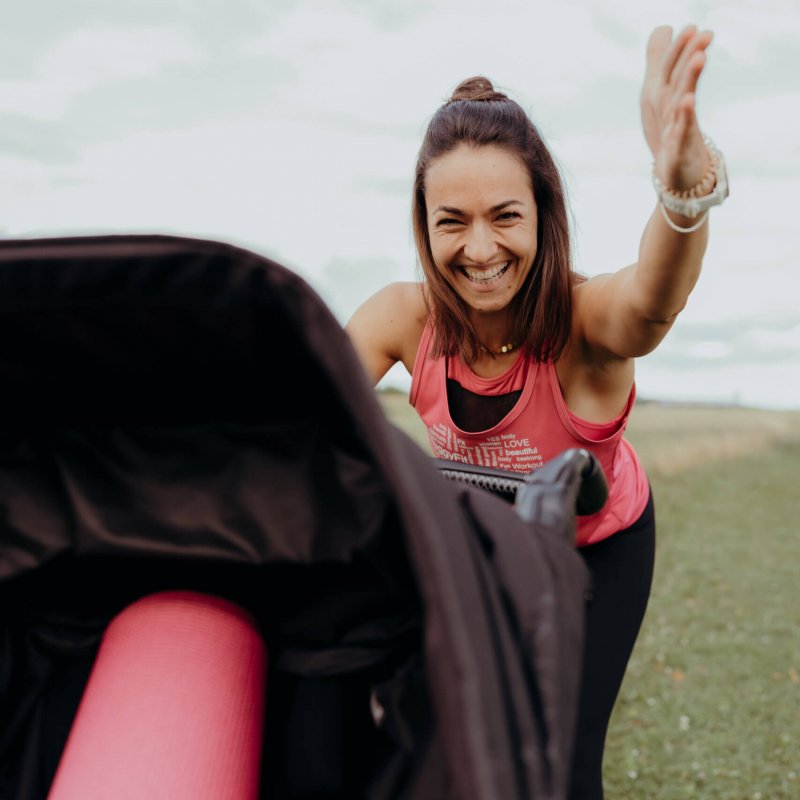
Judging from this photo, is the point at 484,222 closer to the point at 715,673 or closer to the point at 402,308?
the point at 402,308

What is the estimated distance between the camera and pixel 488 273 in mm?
2459

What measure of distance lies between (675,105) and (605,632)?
1.31 metres

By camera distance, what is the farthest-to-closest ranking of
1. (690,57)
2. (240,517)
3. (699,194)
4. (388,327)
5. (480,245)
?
(388,327) → (480,245) → (699,194) → (690,57) → (240,517)

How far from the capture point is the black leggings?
7.98 ft

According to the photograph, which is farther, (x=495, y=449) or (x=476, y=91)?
(x=476, y=91)

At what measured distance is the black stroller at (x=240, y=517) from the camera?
4.04 feet

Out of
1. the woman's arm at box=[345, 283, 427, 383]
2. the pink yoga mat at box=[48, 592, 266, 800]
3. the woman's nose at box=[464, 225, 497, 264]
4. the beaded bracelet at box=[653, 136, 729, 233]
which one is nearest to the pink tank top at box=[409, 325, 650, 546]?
the woman's arm at box=[345, 283, 427, 383]

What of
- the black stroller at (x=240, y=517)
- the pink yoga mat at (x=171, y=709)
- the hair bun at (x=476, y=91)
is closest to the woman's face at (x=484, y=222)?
the hair bun at (x=476, y=91)

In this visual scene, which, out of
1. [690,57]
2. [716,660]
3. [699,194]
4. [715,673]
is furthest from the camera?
[716,660]

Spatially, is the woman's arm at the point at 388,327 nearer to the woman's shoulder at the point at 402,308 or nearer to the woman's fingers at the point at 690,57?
the woman's shoulder at the point at 402,308

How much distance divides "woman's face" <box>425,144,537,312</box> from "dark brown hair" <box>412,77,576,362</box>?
0.13 ft

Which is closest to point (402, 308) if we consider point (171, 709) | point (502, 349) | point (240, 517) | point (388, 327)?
point (388, 327)

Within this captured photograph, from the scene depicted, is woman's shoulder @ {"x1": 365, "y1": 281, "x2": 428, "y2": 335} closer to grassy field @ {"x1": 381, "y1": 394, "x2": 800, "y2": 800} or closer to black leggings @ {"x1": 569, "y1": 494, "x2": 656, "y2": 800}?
black leggings @ {"x1": 569, "y1": 494, "x2": 656, "y2": 800}

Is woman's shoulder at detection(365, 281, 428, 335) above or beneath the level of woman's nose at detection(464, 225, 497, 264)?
beneath
